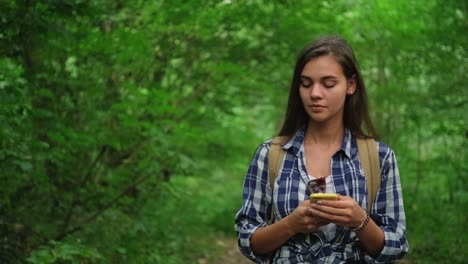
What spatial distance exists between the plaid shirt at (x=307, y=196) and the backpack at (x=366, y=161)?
18mm

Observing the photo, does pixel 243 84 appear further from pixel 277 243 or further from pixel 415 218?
pixel 277 243

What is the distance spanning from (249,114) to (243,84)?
193 inches

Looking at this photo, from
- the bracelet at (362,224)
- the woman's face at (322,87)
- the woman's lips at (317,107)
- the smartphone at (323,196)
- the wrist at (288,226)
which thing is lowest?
the wrist at (288,226)

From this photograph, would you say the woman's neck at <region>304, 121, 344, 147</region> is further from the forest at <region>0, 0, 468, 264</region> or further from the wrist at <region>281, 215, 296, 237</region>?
the forest at <region>0, 0, 468, 264</region>

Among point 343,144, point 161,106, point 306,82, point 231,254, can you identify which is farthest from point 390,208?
point 231,254

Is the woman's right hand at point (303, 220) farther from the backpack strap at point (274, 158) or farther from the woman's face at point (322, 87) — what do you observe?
the woman's face at point (322, 87)

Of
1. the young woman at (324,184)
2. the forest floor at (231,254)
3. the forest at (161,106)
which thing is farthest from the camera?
the forest floor at (231,254)

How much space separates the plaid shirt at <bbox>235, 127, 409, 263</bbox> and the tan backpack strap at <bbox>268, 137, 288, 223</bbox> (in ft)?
0.06

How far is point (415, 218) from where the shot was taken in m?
8.52

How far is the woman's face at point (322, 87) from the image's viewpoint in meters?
2.37

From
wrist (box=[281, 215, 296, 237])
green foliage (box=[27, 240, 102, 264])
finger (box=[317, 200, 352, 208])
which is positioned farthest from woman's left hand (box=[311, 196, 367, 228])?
green foliage (box=[27, 240, 102, 264])

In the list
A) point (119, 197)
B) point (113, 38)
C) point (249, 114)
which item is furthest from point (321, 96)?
point (249, 114)

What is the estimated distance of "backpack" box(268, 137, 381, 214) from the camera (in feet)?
7.72

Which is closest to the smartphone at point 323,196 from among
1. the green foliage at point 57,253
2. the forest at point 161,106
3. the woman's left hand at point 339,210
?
the woman's left hand at point 339,210
